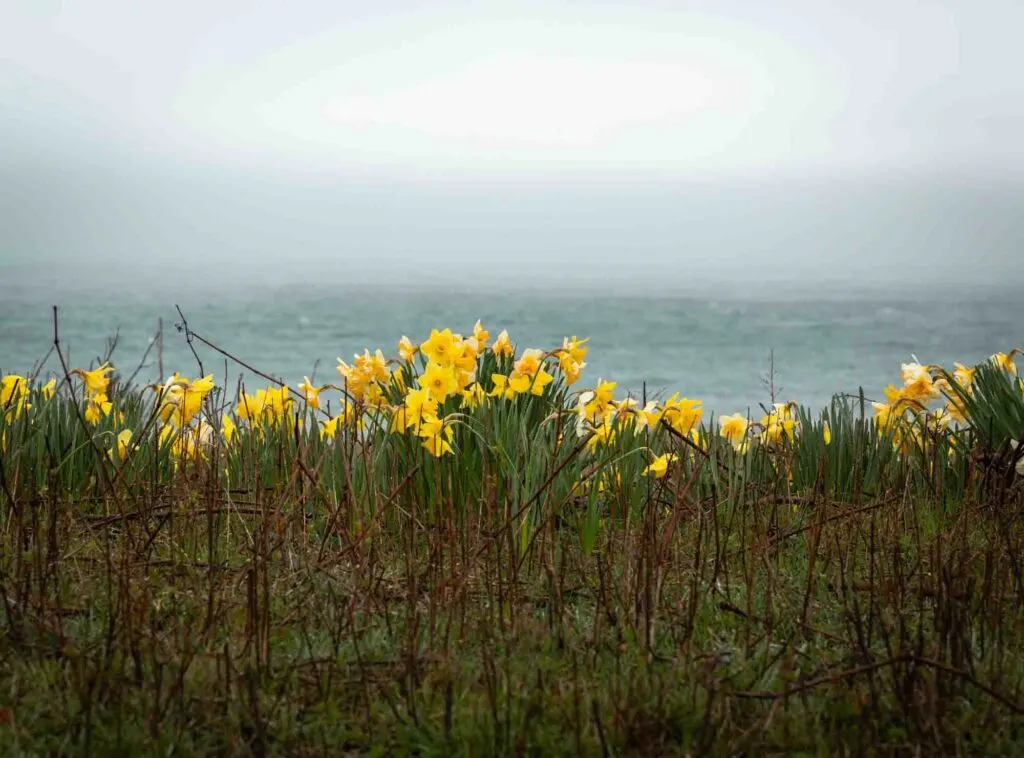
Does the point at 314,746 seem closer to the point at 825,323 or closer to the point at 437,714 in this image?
the point at 437,714

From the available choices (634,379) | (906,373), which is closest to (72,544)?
(906,373)

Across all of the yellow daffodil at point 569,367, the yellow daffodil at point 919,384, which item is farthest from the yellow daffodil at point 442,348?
the yellow daffodil at point 919,384

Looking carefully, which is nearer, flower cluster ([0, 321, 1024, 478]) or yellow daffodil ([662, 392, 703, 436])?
flower cluster ([0, 321, 1024, 478])

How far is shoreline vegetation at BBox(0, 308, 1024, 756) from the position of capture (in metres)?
2.01

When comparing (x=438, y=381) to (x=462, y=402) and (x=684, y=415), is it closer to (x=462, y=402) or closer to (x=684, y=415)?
(x=462, y=402)

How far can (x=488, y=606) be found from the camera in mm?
2715

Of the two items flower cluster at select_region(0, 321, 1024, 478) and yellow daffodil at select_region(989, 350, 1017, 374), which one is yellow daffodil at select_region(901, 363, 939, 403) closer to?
flower cluster at select_region(0, 321, 1024, 478)

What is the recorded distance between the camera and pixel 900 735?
2039 millimetres

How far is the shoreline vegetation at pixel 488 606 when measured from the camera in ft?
6.59

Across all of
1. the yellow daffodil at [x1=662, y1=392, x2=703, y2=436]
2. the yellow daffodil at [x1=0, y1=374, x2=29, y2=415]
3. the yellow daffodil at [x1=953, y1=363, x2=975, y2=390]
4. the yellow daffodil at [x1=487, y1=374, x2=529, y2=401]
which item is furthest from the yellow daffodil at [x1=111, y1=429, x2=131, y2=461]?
the yellow daffodil at [x1=953, y1=363, x2=975, y2=390]

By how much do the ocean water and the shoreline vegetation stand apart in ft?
58.4

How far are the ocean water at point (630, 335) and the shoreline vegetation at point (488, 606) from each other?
1781 centimetres

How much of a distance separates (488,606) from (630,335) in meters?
51.9

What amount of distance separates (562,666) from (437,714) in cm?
39
